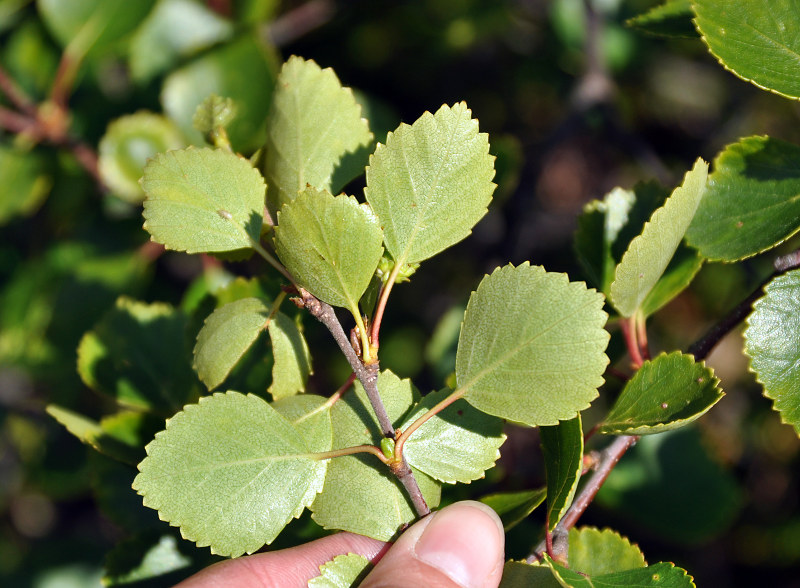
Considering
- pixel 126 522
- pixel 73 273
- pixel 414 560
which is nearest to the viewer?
pixel 414 560

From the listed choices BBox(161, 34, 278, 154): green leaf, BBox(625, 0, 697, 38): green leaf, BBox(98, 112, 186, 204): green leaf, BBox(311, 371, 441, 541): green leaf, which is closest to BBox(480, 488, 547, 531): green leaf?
BBox(311, 371, 441, 541): green leaf

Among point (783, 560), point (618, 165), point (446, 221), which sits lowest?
point (783, 560)

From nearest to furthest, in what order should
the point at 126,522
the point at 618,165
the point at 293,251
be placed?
the point at 293,251 < the point at 126,522 < the point at 618,165

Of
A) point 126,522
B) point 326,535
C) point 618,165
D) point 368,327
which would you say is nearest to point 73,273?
point 126,522

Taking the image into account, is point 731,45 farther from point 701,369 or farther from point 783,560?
point 783,560

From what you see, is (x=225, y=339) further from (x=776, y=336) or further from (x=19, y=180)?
(x=19, y=180)
